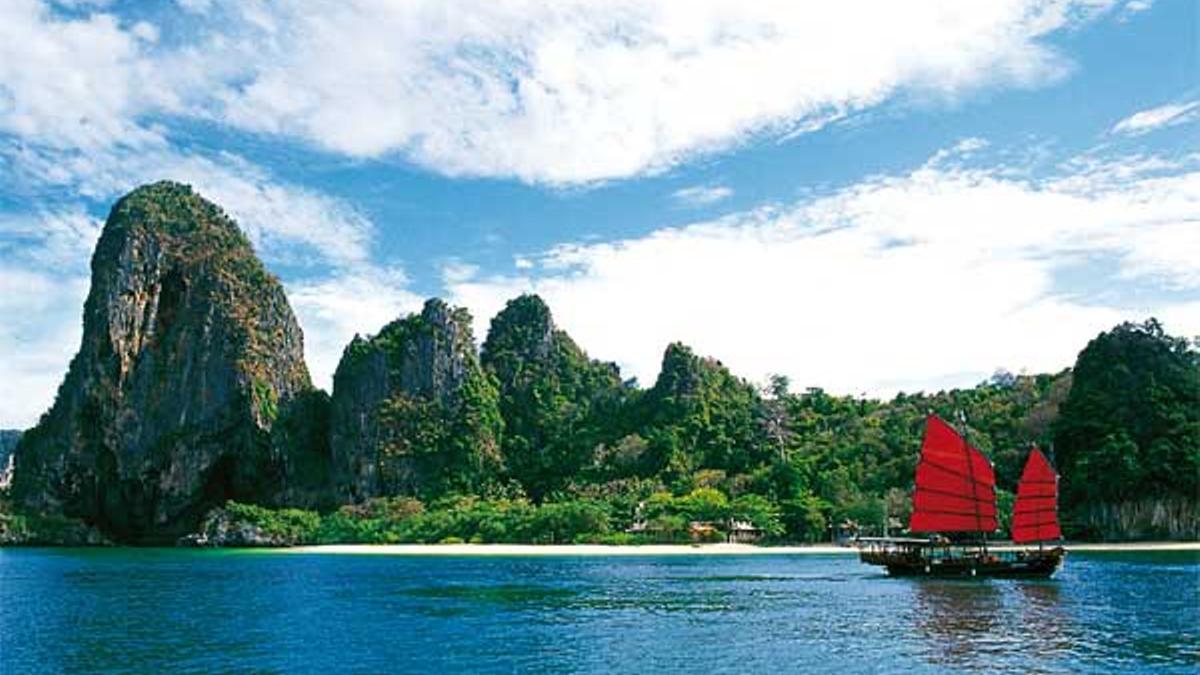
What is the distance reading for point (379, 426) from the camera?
9881 cm

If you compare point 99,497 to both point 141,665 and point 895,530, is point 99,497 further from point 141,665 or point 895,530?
point 141,665

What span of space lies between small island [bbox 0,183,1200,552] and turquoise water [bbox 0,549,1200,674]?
32.1 m

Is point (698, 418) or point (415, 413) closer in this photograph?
point (698, 418)

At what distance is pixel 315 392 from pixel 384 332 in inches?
456

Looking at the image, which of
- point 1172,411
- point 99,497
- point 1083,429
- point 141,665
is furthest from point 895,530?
point 99,497

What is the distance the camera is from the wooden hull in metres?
42.1

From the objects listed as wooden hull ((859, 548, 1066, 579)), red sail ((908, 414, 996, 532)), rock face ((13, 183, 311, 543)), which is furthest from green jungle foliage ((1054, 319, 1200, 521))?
rock face ((13, 183, 311, 543))

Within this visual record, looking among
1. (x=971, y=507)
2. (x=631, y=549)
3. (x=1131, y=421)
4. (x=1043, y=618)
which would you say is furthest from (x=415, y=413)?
(x=1043, y=618)

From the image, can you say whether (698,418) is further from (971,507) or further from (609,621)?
(609,621)

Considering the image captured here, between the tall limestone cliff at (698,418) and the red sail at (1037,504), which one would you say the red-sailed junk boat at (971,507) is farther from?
the tall limestone cliff at (698,418)

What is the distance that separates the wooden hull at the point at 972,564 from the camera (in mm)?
42125

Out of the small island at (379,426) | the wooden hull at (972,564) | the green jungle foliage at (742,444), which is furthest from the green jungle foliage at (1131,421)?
the wooden hull at (972,564)

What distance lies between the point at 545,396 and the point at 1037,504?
2888 inches

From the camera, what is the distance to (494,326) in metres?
118
